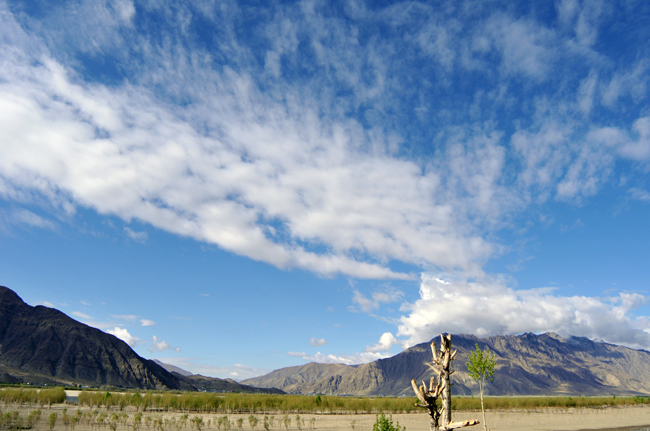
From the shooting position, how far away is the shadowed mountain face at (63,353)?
5640 inches

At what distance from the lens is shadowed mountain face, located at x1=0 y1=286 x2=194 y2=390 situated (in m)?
143

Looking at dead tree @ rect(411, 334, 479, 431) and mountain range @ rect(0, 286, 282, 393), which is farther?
mountain range @ rect(0, 286, 282, 393)

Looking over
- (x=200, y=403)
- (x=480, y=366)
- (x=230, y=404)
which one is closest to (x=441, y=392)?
(x=480, y=366)

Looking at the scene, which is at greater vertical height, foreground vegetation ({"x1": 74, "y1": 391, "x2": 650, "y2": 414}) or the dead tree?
the dead tree

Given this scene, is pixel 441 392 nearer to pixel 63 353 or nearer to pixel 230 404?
pixel 230 404

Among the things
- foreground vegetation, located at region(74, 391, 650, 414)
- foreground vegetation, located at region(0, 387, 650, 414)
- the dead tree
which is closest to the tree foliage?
foreground vegetation, located at region(0, 387, 650, 414)

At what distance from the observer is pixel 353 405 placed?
65.4 metres

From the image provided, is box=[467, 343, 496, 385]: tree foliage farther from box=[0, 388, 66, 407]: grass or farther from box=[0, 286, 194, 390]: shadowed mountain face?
box=[0, 286, 194, 390]: shadowed mountain face

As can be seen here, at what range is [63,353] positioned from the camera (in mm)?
155750

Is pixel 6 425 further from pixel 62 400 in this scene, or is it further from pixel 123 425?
pixel 62 400

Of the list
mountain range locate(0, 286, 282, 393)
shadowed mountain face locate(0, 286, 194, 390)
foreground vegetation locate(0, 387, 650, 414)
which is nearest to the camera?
foreground vegetation locate(0, 387, 650, 414)

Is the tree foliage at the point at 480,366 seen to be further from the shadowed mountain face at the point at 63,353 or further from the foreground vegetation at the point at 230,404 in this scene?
the shadowed mountain face at the point at 63,353

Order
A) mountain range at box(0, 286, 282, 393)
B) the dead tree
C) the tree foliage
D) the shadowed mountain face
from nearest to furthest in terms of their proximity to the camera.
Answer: the dead tree
the tree foliage
mountain range at box(0, 286, 282, 393)
the shadowed mountain face

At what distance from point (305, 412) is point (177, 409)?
19.7 metres
